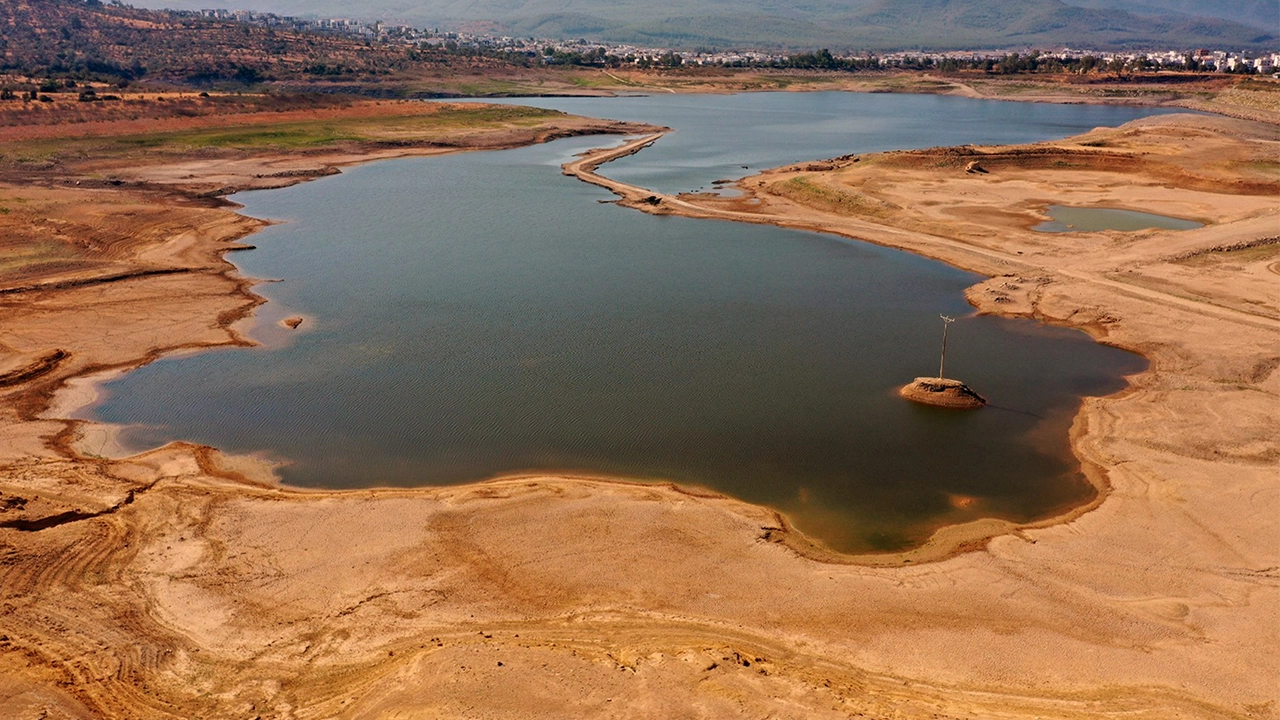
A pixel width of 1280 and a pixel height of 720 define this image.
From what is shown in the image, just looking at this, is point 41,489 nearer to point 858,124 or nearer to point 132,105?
point 132,105

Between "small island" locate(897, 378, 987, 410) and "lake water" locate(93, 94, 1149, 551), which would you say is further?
"small island" locate(897, 378, 987, 410)

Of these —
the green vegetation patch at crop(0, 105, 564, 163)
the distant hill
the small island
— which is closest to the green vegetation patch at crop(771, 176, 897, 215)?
the small island

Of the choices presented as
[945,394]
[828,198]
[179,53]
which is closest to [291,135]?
[828,198]

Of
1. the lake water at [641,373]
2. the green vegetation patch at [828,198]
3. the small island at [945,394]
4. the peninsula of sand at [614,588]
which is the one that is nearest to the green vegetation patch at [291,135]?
the lake water at [641,373]

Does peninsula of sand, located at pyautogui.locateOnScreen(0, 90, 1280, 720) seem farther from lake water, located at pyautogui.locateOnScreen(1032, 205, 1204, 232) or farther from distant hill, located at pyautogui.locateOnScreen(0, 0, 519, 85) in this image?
distant hill, located at pyautogui.locateOnScreen(0, 0, 519, 85)

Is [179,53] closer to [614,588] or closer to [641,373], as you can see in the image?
[641,373]

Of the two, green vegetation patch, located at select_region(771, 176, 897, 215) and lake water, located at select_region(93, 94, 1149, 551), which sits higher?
green vegetation patch, located at select_region(771, 176, 897, 215)

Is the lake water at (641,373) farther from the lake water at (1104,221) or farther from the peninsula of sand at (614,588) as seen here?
the lake water at (1104,221)
